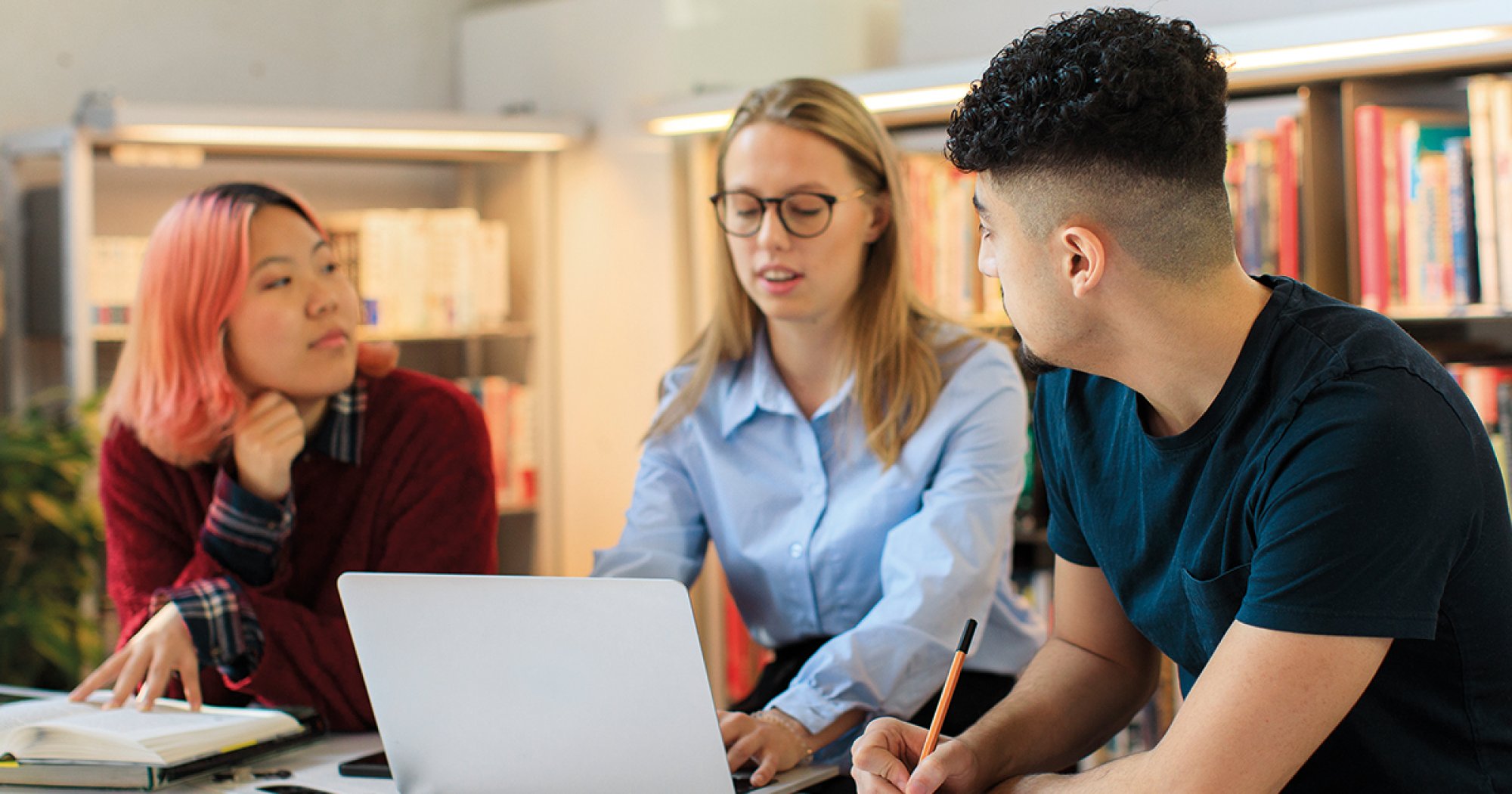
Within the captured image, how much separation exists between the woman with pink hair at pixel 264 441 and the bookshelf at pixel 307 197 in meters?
1.23

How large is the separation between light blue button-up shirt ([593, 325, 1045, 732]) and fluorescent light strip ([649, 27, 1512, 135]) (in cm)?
50

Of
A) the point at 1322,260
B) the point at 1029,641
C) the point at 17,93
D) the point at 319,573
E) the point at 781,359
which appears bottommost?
the point at 1029,641

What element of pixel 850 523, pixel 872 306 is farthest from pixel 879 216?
pixel 850 523

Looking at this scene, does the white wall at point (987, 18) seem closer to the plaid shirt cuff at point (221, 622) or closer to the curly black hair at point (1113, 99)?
the curly black hair at point (1113, 99)

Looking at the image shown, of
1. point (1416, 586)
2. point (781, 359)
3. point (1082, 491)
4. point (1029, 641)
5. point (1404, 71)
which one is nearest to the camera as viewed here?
point (1416, 586)

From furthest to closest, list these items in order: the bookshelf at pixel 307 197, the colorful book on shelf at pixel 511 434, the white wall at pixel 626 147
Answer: the colorful book on shelf at pixel 511 434, the white wall at pixel 626 147, the bookshelf at pixel 307 197

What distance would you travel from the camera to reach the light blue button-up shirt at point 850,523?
1.72 m

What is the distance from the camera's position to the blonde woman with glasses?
1812 millimetres

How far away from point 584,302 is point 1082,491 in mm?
2334

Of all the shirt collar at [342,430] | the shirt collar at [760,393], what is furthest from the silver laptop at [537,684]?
the shirt collar at [760,393]

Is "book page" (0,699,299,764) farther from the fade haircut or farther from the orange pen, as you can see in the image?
the fade haircut

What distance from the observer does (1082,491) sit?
1.39m

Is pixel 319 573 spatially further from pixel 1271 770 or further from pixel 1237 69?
pixel 1237 69

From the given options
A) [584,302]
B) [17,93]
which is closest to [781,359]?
[584,302]
